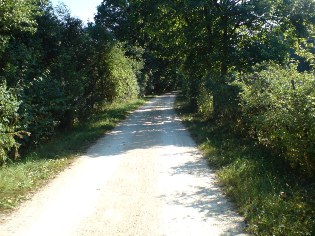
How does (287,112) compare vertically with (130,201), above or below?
above

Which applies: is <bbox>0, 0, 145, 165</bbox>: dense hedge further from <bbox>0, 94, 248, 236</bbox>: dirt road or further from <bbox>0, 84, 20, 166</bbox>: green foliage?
<bbox>0, 94, 248, 236</bbox>: dirt road

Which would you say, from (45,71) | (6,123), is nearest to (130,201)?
(6,123)

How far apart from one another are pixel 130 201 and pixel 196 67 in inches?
526

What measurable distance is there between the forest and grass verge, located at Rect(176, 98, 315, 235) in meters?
0.35

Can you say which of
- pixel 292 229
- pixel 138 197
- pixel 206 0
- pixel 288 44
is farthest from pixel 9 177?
pixel 288 44

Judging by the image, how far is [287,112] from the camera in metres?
7.68

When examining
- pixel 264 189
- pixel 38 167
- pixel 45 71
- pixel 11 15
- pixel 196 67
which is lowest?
pixel 264 189

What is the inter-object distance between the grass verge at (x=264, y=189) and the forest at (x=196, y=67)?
0.35m

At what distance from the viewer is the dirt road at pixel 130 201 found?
18.0 feet

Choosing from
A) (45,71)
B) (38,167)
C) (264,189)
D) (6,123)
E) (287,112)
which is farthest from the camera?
(45,71)

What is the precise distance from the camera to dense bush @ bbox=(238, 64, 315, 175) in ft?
23.2

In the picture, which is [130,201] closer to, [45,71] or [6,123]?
[6,123]

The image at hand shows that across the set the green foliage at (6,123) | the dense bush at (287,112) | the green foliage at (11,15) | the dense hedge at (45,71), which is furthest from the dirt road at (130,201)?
the green foliage at (11,15)

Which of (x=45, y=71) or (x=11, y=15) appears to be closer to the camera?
(x=11, y=15)
